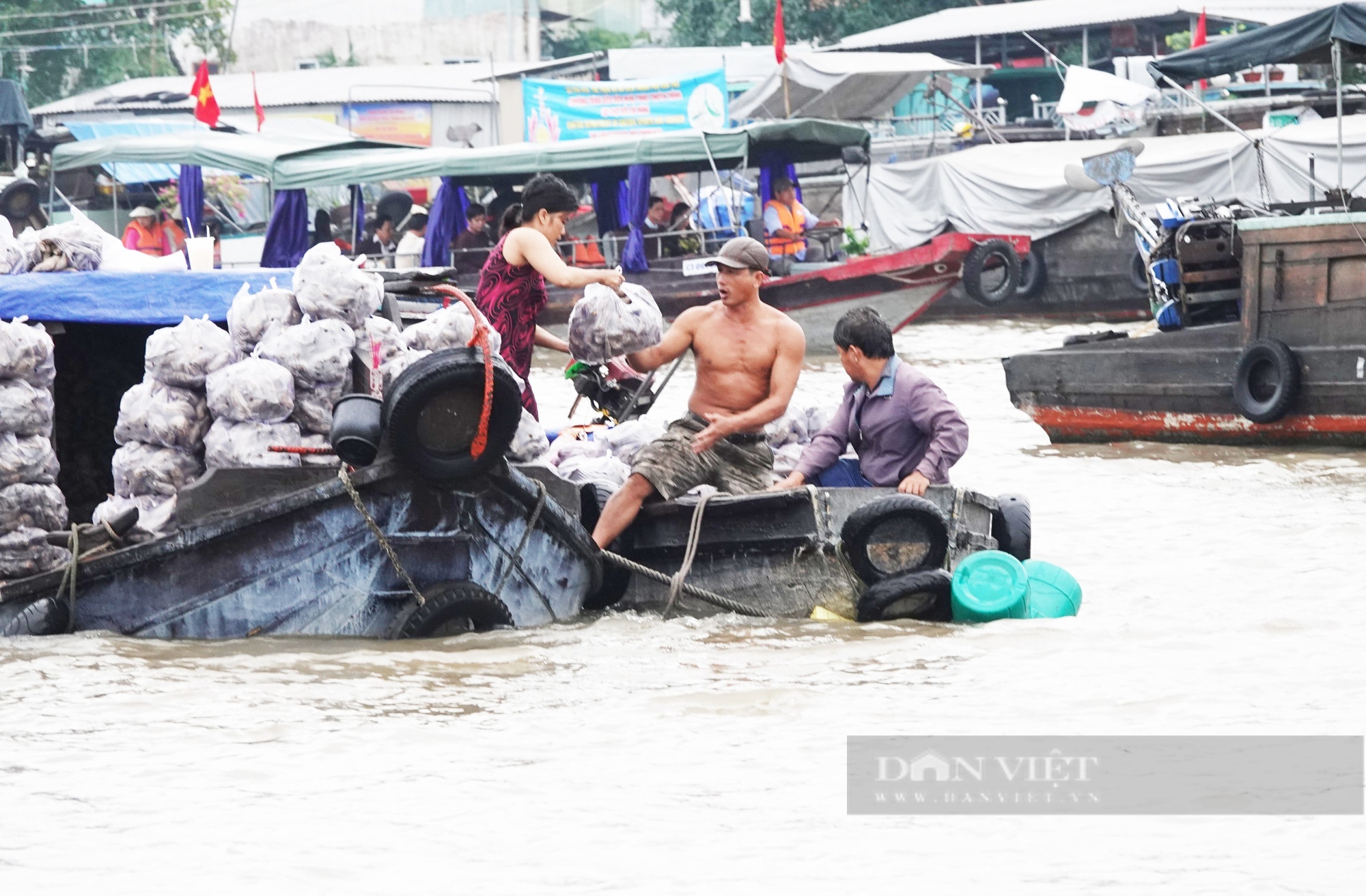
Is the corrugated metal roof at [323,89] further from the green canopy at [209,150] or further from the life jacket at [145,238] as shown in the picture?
the life jacket at [145,238]

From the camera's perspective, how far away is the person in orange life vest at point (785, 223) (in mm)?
18000

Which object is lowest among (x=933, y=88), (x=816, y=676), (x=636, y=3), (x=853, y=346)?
(x=816, y=676)

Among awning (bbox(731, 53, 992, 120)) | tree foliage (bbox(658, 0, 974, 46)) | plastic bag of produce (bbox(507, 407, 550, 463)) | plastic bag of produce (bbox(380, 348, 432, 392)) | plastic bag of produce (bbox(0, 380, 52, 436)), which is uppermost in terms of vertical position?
tree foliage (bbox(658, 0, 974, 46))

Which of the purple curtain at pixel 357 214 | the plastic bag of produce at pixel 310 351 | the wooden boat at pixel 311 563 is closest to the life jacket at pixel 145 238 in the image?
the purple curtain at pixel 357 214

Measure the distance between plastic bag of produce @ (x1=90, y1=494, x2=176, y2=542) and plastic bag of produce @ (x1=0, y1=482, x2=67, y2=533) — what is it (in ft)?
0.44

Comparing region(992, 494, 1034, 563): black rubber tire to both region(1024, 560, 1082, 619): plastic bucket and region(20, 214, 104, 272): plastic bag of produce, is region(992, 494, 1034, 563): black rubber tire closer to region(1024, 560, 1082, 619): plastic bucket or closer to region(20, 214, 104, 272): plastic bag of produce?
region(1024, 560, 1082, 619): plastic bucket

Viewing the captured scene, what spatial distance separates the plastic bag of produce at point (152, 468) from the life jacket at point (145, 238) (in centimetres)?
1209

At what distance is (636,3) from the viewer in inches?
1861

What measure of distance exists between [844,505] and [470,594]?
4.63 ft

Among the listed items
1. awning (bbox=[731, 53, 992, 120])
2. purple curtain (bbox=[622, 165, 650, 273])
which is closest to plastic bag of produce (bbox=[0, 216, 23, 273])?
purple curtain (bbox=[622, 165, 650, 273])

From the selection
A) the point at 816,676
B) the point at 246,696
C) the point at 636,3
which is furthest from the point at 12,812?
the point at 636,3

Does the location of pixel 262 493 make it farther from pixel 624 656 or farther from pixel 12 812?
pixel 12 812

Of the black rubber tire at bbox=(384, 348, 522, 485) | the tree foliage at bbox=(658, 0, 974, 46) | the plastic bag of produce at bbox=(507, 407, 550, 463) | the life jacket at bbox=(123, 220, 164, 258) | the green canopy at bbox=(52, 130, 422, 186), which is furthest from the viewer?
the tree foliage at bbox=(658, 0, 974, 46)

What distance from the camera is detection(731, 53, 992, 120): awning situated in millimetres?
23156
